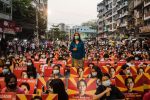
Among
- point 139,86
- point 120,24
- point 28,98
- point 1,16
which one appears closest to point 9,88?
point 28,98

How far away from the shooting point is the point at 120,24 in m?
113

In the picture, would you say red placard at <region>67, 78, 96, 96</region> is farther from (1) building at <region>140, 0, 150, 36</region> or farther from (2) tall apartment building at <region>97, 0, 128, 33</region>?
(2) tall apartment building at <region>97, 0, 128, 33</region>

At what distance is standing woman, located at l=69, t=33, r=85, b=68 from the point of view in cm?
1803

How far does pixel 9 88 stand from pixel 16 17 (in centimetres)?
5788

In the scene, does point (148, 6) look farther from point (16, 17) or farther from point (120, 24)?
point (120, 24)

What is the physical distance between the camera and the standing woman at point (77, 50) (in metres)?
18.0

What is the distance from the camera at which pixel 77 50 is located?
1819 centimetres

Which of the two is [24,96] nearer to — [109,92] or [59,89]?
[59,89]

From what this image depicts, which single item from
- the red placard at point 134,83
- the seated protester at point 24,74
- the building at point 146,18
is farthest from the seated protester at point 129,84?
the building at point 146,18

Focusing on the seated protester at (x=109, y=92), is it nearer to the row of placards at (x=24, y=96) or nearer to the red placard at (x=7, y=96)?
the row of placards at (x=24, y=96)

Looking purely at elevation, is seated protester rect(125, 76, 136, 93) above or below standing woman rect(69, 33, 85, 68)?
below

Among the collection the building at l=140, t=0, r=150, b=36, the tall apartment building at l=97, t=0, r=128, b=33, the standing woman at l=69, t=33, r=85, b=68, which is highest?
the tall apartment building at l=97, t=0, r=128, b=33

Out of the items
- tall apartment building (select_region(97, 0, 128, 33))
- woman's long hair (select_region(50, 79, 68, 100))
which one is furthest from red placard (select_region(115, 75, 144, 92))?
tall apartment building (select_region(97, 0, 128, 33))

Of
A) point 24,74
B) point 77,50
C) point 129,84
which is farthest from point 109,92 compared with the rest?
point 77,50
